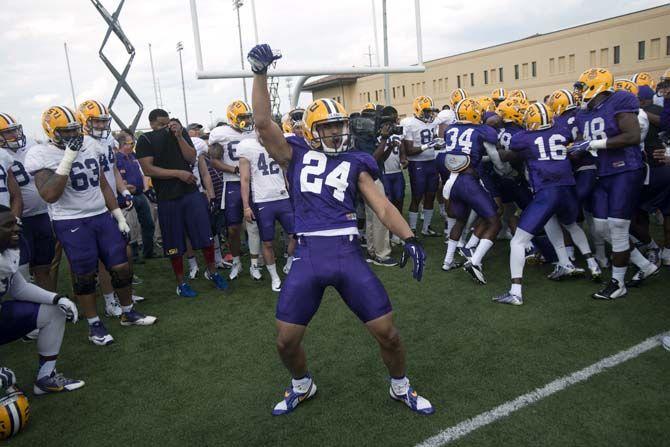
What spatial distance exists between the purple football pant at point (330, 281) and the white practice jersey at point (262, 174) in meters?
2.91

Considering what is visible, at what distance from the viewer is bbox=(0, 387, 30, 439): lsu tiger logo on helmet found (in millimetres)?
3244

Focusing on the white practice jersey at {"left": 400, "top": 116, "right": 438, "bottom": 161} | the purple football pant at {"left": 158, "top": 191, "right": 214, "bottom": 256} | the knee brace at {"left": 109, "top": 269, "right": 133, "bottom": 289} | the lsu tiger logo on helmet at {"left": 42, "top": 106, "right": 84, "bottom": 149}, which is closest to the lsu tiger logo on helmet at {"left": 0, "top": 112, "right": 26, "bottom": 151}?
the lsu tiger logo on helmet at {"left": 42, "top": 106, "right": 84, "bottom": 149}

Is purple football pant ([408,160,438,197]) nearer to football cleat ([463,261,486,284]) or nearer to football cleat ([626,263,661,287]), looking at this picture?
football cleat ([463,261,486,284])

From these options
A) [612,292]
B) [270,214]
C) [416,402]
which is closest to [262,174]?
[270,214]

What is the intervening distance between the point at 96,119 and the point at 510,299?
15.8 feet

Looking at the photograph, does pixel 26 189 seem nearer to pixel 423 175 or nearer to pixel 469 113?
pixel 469 113

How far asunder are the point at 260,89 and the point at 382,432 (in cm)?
233

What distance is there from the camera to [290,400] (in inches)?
133

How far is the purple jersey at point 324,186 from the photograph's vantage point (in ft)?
10.3

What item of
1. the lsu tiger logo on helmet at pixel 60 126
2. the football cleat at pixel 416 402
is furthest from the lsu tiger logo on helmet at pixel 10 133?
the football cleat at pixel 416 402

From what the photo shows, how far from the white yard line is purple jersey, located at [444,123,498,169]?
2803mm

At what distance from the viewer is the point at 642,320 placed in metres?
4.35

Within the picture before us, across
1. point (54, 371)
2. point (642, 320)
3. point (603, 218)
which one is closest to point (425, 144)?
point (603, 218)

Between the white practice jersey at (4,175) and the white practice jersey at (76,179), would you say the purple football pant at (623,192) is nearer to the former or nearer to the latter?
the white practice jersey at (76,179)
